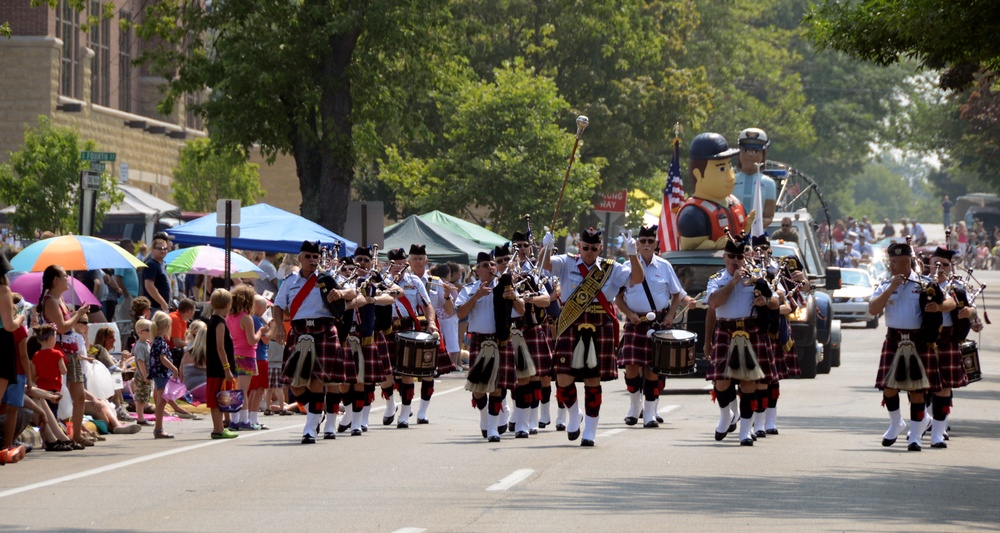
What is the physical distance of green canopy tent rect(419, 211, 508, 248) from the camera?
119ft

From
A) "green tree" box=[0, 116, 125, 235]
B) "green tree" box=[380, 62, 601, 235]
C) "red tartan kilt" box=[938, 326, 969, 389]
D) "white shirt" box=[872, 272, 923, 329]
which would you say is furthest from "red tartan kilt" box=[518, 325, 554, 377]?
"green tree" box=[380, 62, 601, 235]

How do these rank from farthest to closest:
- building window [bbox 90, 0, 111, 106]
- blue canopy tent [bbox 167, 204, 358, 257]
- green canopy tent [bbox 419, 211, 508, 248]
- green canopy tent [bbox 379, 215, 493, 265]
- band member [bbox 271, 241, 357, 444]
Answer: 1. building window [bbox 90, 0, 111, 106]
2. green canopy tent [bbox 419, 211, 508, 248]
3. green canopy tent [bbox 379, 215, 493, 265]
4. blue canopy tent [bbox 167, 204, 358, 257]
5. band member [bbox 271, 241, 357, 444]

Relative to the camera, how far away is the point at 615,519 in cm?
1145

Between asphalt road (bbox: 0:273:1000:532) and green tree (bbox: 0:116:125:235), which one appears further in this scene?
green tree (bbox: 0:116:125:235)

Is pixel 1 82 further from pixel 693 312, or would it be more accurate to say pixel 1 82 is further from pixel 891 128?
pixel 891 128

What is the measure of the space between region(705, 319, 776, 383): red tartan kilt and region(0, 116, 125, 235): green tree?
2078 cm

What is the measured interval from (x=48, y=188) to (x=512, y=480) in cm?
2475

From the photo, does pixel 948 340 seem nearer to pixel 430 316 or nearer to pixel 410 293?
pixel 430 316

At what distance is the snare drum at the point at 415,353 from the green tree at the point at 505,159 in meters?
24.7

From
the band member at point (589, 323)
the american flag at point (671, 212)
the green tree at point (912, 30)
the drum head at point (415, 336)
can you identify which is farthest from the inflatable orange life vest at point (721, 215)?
the band member at point (589, 323)

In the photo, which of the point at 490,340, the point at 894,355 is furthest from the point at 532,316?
the point at 894,355

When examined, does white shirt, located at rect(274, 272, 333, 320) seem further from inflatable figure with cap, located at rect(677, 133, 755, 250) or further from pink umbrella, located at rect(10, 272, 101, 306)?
inflatable figure with cap, located at rect(677, 133, 755, 250)

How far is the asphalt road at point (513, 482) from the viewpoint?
37.7 feet

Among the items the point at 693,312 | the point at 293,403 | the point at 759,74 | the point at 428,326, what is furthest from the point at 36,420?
the point at 759,74
